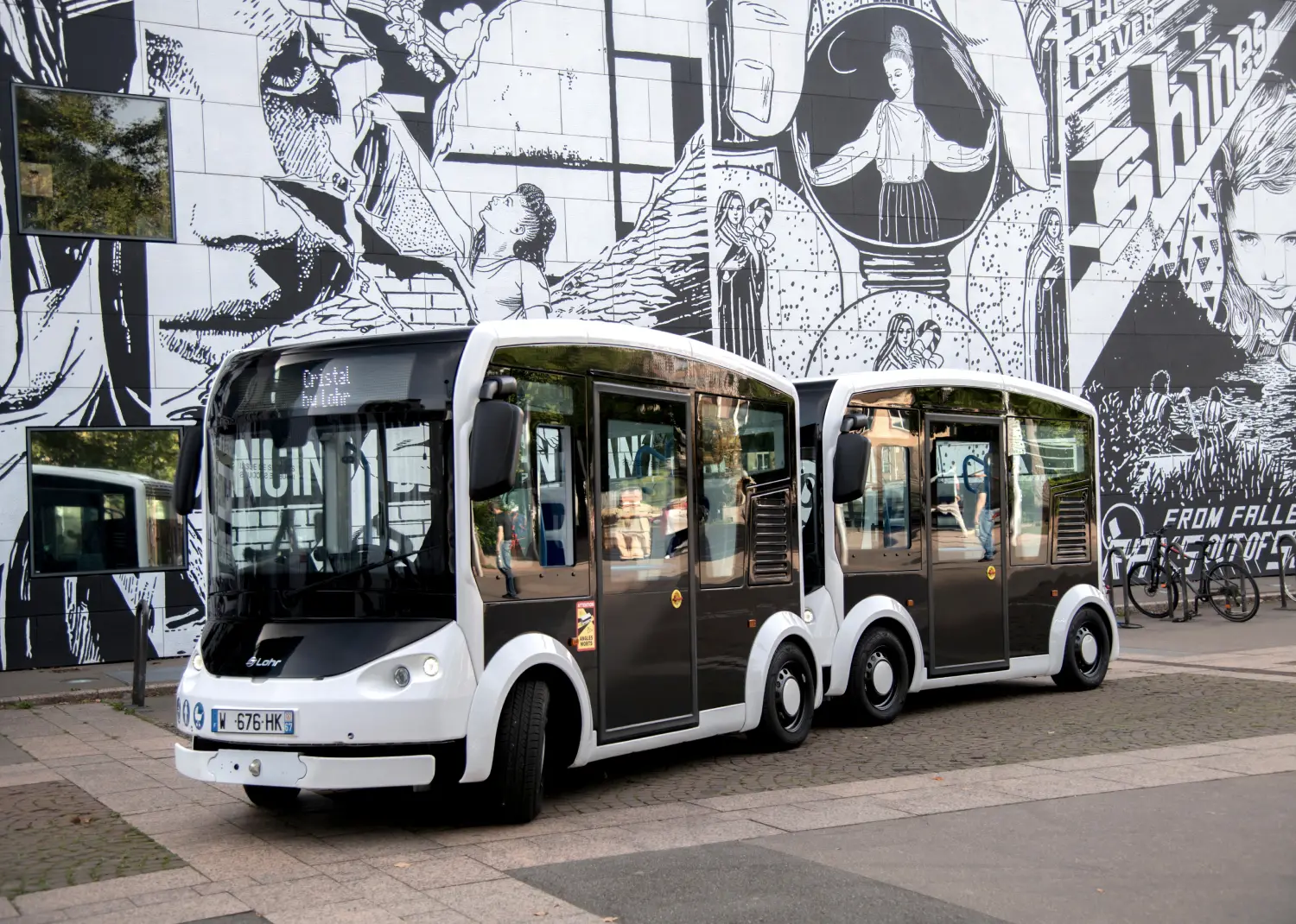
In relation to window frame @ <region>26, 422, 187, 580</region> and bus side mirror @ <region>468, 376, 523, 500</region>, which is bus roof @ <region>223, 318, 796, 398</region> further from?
window frame @ <region>26, 422, 187, 580</region>

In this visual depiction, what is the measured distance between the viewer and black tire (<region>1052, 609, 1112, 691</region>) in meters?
13.3

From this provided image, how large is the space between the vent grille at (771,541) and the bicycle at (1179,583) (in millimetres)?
10862

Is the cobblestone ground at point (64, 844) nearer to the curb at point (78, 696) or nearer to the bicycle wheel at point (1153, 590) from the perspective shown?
the curb at point (78, 696)

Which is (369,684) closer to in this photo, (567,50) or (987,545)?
(987,545)

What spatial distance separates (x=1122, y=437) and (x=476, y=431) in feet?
61.1

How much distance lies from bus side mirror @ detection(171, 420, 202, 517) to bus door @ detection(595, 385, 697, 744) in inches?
93.8

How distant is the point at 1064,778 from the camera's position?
29.5 feet

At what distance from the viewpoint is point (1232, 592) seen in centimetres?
2033

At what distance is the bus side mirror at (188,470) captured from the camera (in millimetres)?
8664

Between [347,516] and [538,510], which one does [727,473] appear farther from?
[347,516]

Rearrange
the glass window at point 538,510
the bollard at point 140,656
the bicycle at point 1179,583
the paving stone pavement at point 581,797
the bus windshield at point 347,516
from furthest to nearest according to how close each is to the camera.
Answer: the bicycle at point 1179,583
the bollard at point 140,656
the glass window at point 538,510
the bus windshield at point 347,516
the paving stone pavement at point 581,797

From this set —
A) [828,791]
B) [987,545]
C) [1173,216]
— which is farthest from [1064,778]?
[1173,216]

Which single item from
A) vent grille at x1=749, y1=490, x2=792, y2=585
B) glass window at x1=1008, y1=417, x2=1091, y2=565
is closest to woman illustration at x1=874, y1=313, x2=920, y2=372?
glass window at x1=1008, y1=417, x2=1091, y2=565

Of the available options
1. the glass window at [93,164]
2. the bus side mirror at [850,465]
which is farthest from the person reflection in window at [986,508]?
the glass window at [93,164]
